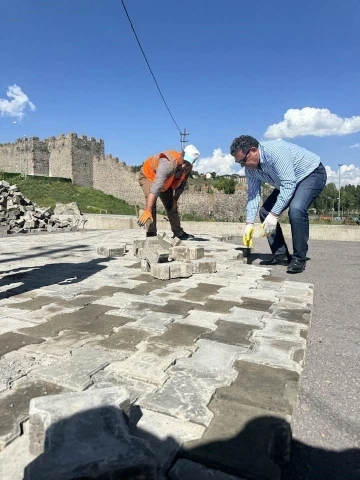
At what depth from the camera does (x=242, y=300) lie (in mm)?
3316

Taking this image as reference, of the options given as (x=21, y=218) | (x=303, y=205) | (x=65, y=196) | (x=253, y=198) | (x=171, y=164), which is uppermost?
(x=65, y=196)

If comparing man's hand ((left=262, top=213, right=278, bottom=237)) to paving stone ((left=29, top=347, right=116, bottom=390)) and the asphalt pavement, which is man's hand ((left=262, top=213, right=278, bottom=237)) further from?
paving stone ((left=29, top=347, right=116, bottom=390))

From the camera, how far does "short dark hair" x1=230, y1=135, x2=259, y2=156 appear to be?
4.71 metres

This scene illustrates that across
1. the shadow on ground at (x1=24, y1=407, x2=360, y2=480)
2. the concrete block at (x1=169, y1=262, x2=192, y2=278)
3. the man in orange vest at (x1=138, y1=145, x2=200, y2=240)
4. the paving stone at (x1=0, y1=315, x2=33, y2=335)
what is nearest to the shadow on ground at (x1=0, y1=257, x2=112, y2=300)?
the paving stone at (x1=0, y1=315, x2=33, y2=335)

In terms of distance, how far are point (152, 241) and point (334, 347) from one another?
305 cm

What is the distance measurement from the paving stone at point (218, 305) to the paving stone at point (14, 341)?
1.31m

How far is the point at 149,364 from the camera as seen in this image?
1920 mm

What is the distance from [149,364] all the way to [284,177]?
3.39 meters

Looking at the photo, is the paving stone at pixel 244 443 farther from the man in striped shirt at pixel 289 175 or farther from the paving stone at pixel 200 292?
the man in striped shirt at pixel 289 175

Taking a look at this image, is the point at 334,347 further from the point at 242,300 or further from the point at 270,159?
the point at 270,159

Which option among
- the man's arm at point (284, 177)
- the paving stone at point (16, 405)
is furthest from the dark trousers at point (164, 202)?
the paving stone at point (16, 405)

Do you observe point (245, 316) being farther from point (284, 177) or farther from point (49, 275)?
point (49, 275)

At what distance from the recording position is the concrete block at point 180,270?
4285 mm

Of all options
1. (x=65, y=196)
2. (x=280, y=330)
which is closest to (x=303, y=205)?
(x=280, y=330)
